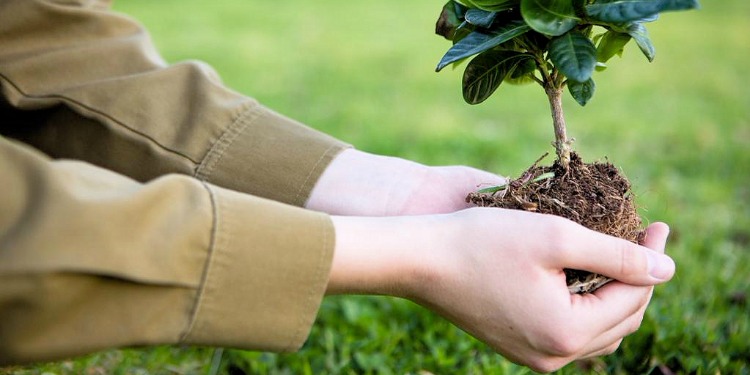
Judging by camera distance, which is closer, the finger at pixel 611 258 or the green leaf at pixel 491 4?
the finger at pixel 611 258

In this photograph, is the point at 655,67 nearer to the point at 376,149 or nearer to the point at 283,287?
the point at 376,149

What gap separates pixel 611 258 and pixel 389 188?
0.63 m

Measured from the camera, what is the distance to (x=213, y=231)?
1214 millimetres

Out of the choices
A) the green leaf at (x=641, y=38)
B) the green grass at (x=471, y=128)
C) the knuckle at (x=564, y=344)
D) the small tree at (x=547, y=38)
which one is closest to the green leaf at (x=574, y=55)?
the small tree at (x=547, y=38)

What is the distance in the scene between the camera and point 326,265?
131 cm

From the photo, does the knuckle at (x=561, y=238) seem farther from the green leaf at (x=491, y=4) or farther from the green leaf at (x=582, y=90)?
the green leaf at (x=491, y=4)

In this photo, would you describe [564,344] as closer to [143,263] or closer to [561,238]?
[561,238]

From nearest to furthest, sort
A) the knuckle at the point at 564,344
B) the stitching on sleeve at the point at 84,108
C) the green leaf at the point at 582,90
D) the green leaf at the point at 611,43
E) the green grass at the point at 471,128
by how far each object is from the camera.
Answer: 1. the knuckle at the point at 564,344
2. the green leaf at the point at 582,90
3. the green leaf at the point at 611,43
4. the stitching on sleeve at the point at 84,108
5. the green grass at the point at 471,128

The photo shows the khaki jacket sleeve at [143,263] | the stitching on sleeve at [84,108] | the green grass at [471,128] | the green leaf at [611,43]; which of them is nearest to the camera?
the khaki jacket sleeve at [143,263]

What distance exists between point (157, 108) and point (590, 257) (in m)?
1.11

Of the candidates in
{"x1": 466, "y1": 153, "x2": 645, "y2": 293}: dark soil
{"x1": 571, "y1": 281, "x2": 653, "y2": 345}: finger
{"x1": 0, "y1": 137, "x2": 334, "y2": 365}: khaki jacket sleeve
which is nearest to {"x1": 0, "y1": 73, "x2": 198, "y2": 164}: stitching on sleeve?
{"x1": 0, "y1": 137, "x2": 334, "y2": 365}: khaki jacket sleeve

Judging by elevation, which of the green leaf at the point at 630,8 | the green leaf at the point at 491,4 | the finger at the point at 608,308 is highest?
the green leaf at the point at 630,8

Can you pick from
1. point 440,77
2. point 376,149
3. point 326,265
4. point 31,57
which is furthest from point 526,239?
point 440,77

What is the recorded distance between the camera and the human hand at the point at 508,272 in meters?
1.38
